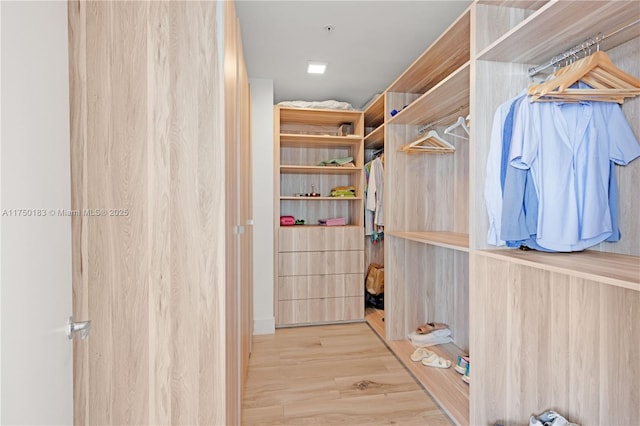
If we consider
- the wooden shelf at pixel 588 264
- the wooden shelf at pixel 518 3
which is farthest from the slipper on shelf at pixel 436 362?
the wooden shelf at pixel 518 3

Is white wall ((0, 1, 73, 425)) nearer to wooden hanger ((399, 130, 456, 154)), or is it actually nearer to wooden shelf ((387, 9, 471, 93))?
wooden shelf ((387, 9, 471, 93))

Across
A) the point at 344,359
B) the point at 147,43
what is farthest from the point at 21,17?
the point at 344,359

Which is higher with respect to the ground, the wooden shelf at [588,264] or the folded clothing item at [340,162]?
the folded clothing item at [340,162]

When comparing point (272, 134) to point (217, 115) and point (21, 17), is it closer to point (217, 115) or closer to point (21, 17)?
point (217, 115)

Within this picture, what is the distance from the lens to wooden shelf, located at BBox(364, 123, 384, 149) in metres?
3.05

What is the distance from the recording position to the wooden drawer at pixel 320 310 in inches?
122

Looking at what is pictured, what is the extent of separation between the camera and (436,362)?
7.53 ft

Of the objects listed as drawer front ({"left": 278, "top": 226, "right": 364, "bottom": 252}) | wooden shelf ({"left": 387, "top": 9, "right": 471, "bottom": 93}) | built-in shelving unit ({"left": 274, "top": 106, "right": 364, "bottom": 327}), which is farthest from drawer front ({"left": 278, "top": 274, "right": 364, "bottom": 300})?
wooden shelf ({"left": 387, "top": 9, "right": 471, "bottom": 93})

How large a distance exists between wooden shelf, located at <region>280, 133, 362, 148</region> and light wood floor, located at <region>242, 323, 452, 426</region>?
1909 millimetres

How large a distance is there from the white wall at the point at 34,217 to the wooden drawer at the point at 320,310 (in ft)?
7.52

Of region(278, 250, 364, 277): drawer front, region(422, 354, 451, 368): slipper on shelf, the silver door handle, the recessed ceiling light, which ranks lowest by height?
region(422, 354, 451, 368): slipper on shelf

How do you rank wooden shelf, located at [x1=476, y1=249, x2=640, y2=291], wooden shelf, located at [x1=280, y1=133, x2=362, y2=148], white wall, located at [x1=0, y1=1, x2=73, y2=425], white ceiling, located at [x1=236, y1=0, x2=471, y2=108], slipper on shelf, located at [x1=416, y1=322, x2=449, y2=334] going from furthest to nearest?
1. wooden shelf, located at [x1=280, y1=133, x2=362, y2=148]
2. slipper on shelf, located at [x1=416, y1=322, x2=449, y2=334]
3. white ceiling, located at [x1=236, y1=0, x2=471, y2=108]
4. wooden shelf, located at [x1=476, y1=249, x2=640, y2=291]
5. white wall, located at [x1=0, y1=1, x2=73, y2=425]

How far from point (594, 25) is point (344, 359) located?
94.2 inches

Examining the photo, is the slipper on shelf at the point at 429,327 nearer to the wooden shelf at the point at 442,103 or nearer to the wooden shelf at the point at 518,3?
the wooden shelf at the point at 442,103
